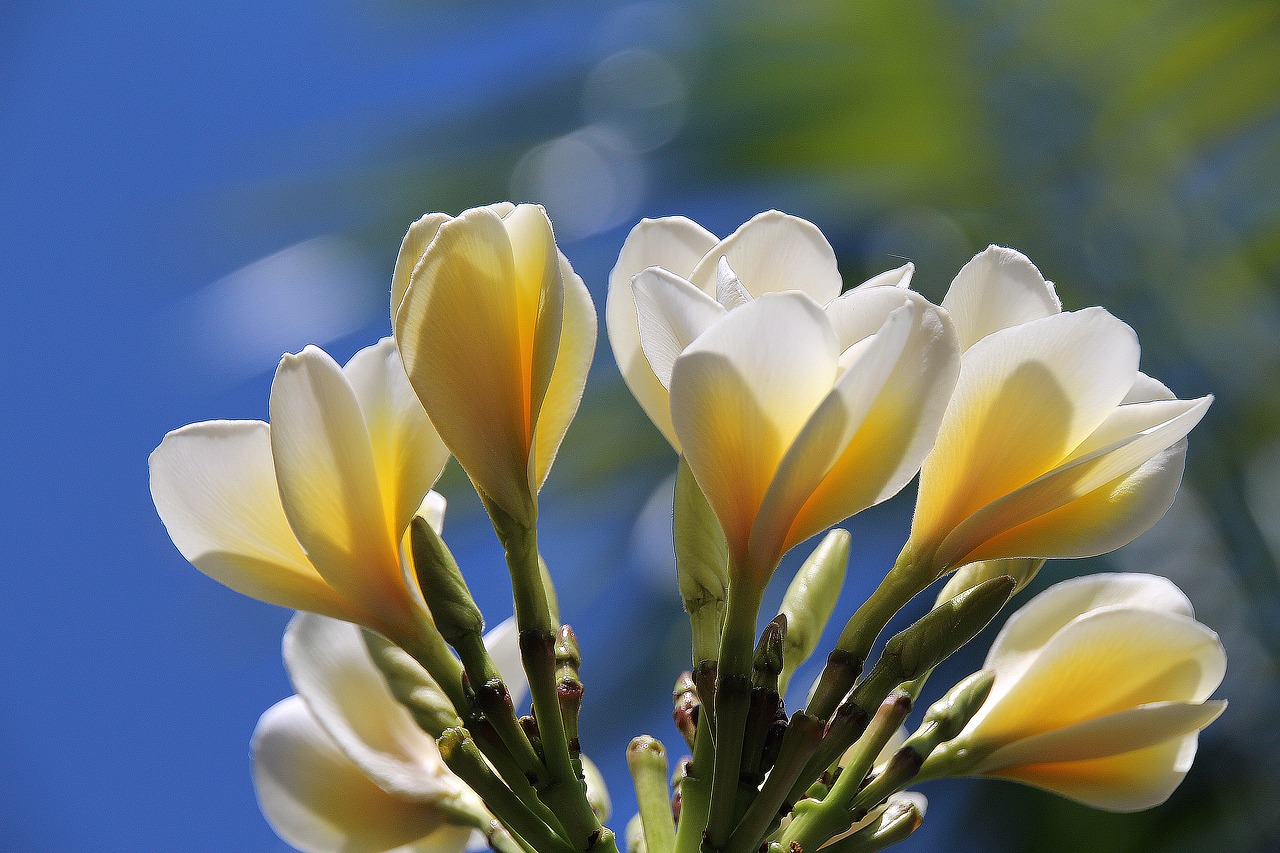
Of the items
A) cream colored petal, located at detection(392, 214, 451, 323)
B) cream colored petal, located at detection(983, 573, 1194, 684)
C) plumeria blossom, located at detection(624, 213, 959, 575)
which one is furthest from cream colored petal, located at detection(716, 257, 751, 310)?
cream colored petal, located at detection(983, 573, 1194, 684)

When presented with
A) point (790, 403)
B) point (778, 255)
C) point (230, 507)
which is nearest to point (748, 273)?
point (778, 255)

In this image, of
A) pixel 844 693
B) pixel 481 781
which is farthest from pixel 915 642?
pixel 481 781

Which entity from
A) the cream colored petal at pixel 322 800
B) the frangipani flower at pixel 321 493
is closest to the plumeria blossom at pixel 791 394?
the frangipani flower at pixel 321 493

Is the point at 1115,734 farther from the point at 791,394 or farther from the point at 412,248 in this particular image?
the point at 412,248

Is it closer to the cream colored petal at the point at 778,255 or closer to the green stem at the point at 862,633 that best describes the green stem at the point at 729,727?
the green stem at the point at 862,633

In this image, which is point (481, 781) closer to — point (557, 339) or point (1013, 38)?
point (557, 339)

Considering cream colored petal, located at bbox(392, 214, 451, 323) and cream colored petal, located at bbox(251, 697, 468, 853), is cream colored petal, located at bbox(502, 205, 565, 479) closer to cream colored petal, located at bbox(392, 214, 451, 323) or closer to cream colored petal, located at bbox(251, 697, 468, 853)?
cream colored petal, located at bbox(392, 214, 451, 323)

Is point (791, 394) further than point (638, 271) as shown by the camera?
No
